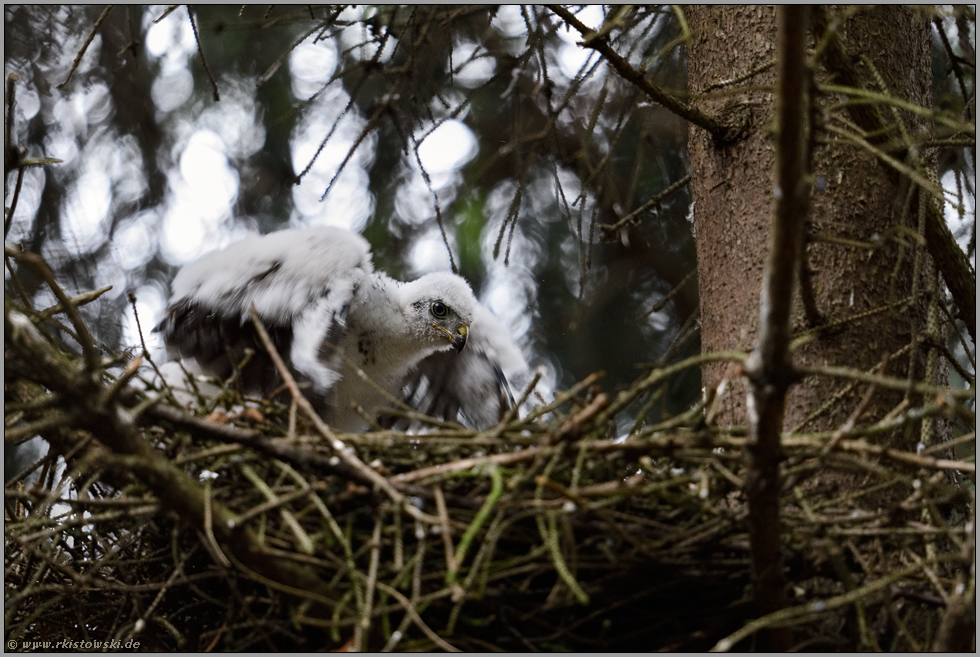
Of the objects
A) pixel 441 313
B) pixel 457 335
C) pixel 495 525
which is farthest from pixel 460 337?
pixel 495 525

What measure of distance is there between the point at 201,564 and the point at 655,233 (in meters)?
3.61

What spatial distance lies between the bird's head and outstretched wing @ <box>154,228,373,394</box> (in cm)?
43

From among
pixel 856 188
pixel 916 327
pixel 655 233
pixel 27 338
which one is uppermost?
pixel 655 233

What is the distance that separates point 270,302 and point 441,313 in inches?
34.2

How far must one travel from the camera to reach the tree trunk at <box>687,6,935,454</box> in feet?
7.59

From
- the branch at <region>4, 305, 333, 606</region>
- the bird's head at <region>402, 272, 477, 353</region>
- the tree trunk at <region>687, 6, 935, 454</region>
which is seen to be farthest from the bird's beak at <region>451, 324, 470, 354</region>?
the branch at <region>4, 305, 333, 606</region>

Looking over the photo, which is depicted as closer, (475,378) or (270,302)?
(270,302)

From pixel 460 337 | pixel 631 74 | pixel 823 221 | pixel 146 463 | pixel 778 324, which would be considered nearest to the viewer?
pixel 778 324

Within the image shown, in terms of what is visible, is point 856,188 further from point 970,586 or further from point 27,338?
point 27,338

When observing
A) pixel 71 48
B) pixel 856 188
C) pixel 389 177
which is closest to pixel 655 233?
pixel 389 177

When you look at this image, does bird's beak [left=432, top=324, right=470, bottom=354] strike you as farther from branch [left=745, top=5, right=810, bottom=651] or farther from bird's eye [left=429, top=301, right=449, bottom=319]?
branch [left=745, top=5, right=810, bottom=651]

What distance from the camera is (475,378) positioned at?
11.9 ft

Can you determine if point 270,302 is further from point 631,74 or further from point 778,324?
point 778,324

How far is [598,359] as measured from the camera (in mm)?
4844
